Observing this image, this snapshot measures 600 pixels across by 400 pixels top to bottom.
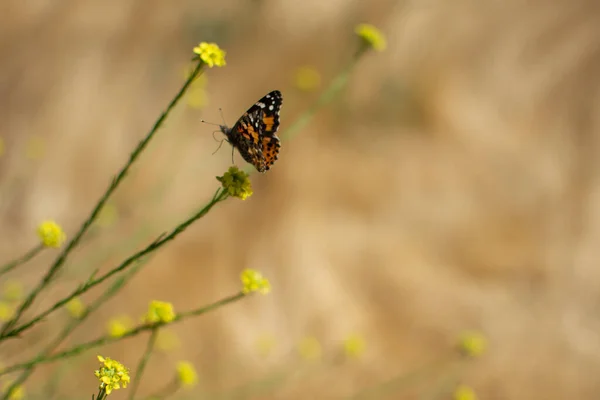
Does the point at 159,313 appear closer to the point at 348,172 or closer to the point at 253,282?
the point at 253,282

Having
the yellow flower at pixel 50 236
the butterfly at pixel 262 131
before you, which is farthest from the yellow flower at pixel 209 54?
the yellow flower at pixel 50 236

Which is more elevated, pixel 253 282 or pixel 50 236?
pixel 50 236

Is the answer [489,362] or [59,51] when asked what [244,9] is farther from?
[489,362]

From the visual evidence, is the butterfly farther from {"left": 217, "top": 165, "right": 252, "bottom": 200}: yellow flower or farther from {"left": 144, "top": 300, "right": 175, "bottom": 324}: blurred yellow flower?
{"left": 144, "top": 300, "right": 175, "bottom": 324}: blurred yellow flower

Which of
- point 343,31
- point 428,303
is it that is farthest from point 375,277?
point 343,31

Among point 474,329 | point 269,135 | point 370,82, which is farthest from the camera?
point 370,82

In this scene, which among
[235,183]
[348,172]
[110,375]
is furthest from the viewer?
[348,172]

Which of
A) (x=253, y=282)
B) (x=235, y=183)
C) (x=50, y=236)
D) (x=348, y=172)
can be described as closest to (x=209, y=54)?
(x=235, y=183)
